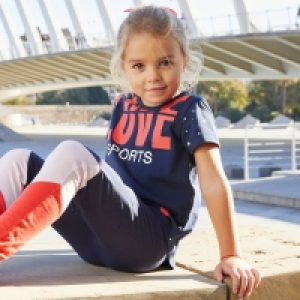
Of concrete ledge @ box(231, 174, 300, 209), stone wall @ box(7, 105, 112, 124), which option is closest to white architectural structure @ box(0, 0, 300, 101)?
concrete ledge @ box(231, 174, 300, 209)

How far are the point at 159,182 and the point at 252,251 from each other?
0.54 meters

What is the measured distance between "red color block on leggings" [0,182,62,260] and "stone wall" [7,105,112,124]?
52.0 m

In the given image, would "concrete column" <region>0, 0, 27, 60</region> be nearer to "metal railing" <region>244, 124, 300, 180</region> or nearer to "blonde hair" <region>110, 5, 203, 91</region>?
"metal railing" <region>244, 124, 300, 180</region>

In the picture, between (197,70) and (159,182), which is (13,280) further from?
(197,70)

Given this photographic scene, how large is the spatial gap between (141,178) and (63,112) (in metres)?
52.5

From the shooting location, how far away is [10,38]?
30531 millimetres

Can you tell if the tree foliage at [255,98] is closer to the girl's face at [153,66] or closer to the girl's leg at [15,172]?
the girl's face at [153,66]

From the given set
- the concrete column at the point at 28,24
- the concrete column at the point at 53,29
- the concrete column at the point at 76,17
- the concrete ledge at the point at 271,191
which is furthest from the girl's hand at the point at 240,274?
the concrete column at the point at 28,24

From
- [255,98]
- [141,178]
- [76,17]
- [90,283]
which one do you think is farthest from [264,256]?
[255,98]

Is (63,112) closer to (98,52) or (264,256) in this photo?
(98,52)

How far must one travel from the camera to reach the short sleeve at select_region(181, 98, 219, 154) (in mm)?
2282

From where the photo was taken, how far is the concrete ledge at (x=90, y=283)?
2066 millimetres

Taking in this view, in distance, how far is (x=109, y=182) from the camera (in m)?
2.20

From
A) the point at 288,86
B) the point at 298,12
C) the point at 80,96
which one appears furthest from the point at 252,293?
the point at 80,96
